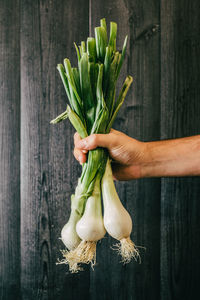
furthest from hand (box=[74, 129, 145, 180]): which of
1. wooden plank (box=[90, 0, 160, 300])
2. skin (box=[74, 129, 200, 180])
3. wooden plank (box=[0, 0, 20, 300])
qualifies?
wooden plank (box=[0, 0, 20, 300])

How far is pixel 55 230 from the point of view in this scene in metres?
1.20

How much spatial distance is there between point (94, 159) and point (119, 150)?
11 cm

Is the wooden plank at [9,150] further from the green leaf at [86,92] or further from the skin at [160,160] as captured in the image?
the green leaf at [86,92]

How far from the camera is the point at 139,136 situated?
1.20 metres

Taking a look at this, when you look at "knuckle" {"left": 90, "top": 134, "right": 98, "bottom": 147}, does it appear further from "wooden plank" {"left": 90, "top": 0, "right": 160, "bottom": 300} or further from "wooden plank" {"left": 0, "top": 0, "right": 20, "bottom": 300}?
"wooden plank" {"left": 0, "top": 0, "right": 20, "bottom": 300}

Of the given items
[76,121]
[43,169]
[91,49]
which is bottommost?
[43,169]

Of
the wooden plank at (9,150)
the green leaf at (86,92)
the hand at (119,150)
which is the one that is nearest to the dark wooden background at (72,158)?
the wooden plank at (9,150)

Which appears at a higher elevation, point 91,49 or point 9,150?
point 91,49

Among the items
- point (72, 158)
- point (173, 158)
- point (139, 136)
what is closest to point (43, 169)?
point (72, 158)

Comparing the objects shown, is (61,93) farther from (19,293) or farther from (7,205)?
(19,293)

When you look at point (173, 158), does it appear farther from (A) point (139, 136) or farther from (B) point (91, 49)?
(B) point (91, 49)

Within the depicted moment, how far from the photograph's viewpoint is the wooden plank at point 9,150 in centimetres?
119

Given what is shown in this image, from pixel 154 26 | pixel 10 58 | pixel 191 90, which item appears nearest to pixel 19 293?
pixel 10 58

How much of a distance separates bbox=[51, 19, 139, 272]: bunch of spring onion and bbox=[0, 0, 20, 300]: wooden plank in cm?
48
